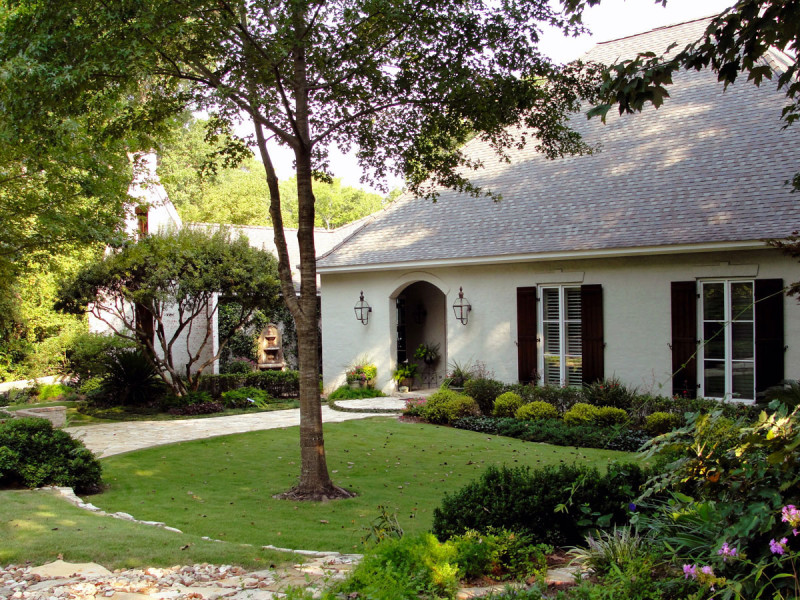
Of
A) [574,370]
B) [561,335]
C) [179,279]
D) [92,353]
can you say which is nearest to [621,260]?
[561,335]

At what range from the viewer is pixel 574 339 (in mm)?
13203

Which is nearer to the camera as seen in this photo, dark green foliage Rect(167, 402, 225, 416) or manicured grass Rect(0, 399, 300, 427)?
manicured grass Rect(0, 399, 300, 427)

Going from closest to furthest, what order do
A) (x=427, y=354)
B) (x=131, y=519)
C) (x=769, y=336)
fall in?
1. (x=131, y=519)
2. (x=769, y=336)
3. (x=427, y=354)

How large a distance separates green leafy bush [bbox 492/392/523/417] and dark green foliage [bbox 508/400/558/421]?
0.34 metres

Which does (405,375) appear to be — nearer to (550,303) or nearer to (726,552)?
(550,303)

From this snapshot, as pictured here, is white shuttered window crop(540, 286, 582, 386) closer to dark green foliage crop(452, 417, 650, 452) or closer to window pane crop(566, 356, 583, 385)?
window pane crop(566, 356, 583, 385)

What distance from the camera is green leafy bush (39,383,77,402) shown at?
18453 millimetres

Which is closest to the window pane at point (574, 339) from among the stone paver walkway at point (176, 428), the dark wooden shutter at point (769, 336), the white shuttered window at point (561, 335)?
the white shuttered window at point (561, 335)

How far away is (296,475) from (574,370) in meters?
6.43

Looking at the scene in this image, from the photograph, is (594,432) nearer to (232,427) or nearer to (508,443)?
(508,443)

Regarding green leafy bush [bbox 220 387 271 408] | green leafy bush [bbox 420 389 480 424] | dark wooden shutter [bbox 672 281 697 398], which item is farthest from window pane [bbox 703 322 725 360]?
green leafy bush [bbox 220 387 271 408]

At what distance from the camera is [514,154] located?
16.7 m

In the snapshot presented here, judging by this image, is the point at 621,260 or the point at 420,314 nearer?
the point at 621,260

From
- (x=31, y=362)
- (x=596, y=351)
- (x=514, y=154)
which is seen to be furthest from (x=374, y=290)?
(x=31, y=362)
